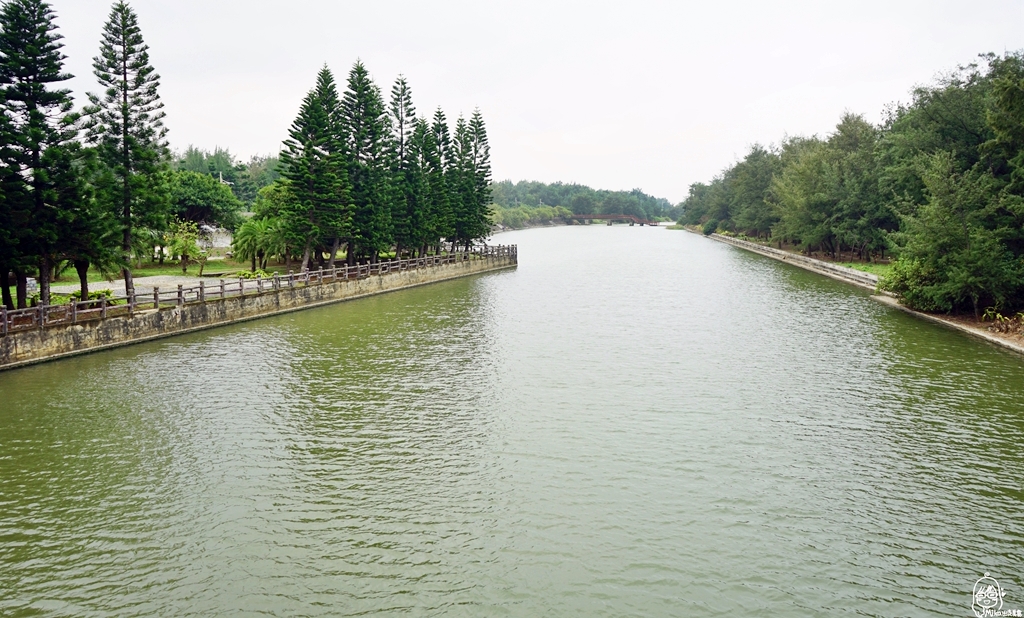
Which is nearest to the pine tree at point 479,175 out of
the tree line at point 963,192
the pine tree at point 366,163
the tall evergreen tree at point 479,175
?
the tall evergreen tree at point 479,175

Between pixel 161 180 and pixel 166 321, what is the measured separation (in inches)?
308

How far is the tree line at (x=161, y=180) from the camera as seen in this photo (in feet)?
86.0

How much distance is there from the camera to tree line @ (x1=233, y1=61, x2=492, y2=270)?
44344 mm

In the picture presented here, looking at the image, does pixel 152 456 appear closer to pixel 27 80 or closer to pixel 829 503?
pixel 829 503

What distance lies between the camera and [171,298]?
1207 inches

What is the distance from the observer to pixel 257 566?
10398 mm

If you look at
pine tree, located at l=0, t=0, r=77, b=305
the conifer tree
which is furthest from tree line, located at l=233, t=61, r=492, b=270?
pine tree, located at l=0, t=0, r=77, b=305

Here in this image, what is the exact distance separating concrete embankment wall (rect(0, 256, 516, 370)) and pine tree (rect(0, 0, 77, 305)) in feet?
10.2

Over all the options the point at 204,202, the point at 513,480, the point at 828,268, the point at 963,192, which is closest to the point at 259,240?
the point at 204,202

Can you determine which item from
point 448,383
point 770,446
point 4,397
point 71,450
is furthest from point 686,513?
point 4,397

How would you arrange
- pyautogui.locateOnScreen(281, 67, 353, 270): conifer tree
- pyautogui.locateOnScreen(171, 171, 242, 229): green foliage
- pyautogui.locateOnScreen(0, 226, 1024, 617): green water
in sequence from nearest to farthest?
pyautogui.locateOnScreen(0, 226, 1024, 617): green water → pyautogui.locateOnScreen(281, 67, 353, 270): conifer tree → pyautogui.locateOnScreen(171, 171, 242, 229): green foliage

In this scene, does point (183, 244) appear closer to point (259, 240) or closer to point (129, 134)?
point (259, 240)

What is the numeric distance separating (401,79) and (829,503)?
53655 millimetres

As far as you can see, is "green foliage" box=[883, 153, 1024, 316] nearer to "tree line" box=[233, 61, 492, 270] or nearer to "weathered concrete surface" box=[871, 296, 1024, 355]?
"weathered concrete surface" box=[871, 296, 1024, 355]
